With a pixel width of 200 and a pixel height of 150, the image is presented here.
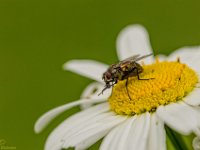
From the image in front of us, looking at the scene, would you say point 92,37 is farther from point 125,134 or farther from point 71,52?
point 125,134

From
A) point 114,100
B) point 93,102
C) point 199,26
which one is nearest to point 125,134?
point 114,100

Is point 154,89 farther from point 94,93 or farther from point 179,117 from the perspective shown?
point 94,93

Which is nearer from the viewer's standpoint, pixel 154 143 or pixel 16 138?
pixel 154 143

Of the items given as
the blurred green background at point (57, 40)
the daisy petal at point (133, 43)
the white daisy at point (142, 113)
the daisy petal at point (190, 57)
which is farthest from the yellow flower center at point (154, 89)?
the blurred green background at point (57, 40)

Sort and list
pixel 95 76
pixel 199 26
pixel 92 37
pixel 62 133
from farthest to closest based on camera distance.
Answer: pixel 92 37
pixel 199 26
pixel 95 76
pixel 62 133

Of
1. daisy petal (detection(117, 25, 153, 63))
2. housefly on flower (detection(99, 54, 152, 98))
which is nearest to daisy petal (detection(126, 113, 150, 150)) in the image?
housefly on flower (detection(99, 54, 152, 98))

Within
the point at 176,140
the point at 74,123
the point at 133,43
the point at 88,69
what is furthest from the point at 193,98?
the point at 133,43

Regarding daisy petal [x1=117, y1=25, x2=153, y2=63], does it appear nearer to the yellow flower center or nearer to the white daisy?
the white daisy
